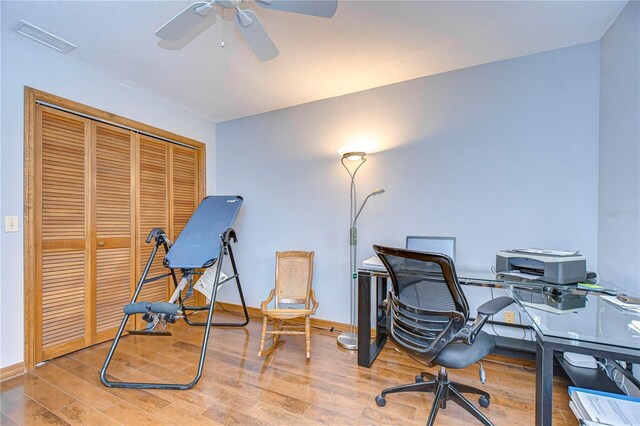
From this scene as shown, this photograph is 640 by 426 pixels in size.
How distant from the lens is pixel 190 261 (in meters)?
2.44

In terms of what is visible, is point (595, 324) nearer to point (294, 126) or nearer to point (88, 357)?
point (294, 126)

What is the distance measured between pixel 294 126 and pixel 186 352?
101 inches

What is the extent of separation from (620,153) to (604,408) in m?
1.53

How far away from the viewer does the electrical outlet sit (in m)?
2.30

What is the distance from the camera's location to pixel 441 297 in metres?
1.49

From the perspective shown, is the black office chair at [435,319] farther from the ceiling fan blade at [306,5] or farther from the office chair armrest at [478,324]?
the ceiling fan blade at [306,5]

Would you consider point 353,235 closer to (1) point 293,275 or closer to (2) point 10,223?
(1) point 293,275

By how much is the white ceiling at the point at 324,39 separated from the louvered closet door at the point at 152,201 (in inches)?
25.9

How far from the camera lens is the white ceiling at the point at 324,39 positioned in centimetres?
178

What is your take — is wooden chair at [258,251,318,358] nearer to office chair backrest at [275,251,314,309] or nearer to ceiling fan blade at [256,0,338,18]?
office chair backrest at [275,251,314,309]

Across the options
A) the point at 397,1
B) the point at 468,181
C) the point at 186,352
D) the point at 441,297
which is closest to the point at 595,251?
the point at 468,181

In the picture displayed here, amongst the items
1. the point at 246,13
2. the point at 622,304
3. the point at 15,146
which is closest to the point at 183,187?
the point at 15,146

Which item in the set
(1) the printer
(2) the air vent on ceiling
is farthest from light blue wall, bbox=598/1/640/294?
(2) the air vent on ceiling

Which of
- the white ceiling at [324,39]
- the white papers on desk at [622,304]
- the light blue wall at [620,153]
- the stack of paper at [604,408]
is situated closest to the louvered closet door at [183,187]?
the white ceiling at [324,39]
